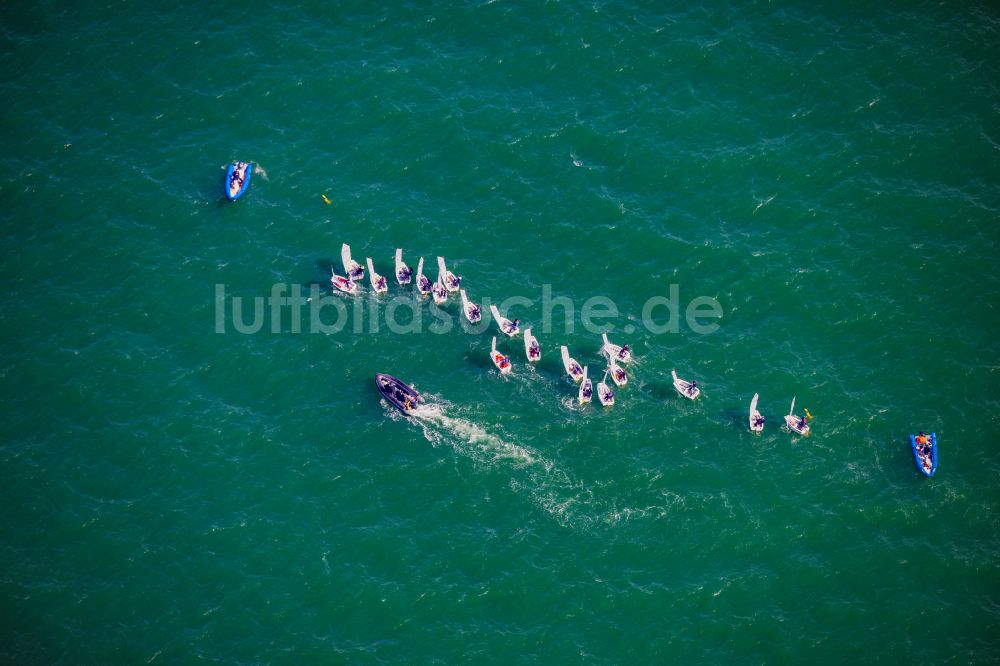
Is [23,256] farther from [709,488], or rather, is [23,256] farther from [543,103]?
[709,488]

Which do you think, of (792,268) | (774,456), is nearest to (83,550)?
(774,456)

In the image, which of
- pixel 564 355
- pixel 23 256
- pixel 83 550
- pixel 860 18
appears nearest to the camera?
pixel 83 550

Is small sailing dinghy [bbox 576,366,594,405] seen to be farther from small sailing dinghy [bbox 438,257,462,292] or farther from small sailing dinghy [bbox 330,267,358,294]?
small sailing dinghy [bbox 330,267,358,294]

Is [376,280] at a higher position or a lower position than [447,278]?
lower

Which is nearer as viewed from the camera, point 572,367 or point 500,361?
point 572,367

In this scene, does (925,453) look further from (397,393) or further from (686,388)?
(397,393)

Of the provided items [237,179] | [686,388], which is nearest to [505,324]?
[686,388]

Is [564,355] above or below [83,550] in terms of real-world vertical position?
above
